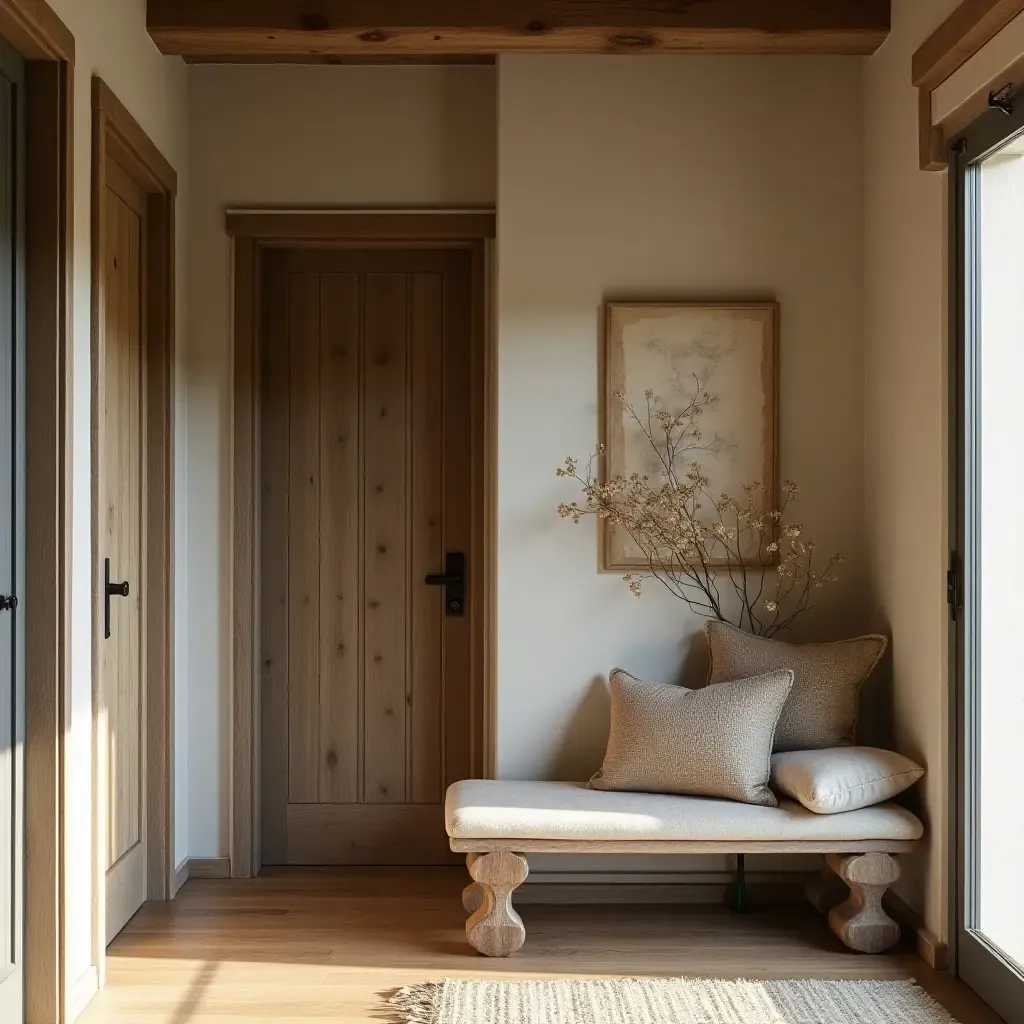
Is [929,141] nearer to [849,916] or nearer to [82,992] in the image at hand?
[849,916]

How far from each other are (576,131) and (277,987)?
260 centimetres

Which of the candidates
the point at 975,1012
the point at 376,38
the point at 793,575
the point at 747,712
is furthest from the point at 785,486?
the point at 376,38

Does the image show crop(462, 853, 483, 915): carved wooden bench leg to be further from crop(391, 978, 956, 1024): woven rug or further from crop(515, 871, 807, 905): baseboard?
crop(391, 978, 956, 1024): woven rug

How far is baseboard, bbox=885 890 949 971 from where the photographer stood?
3146 mm

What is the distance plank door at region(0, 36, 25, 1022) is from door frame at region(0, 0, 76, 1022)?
2cm

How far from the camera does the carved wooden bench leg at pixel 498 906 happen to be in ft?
10.5

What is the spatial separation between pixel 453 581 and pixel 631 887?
1.15 m

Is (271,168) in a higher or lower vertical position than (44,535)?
higher

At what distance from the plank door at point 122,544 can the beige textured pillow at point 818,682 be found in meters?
1.74

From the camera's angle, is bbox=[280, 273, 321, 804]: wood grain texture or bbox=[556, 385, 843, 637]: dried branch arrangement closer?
bbox=[556, 385, 843, 637]: dried branch arrangement

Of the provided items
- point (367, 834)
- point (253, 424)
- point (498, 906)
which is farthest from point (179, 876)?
point (253, 424)

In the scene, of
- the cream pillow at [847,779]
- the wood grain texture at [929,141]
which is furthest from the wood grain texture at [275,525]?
the wood grain texture at [929,141]

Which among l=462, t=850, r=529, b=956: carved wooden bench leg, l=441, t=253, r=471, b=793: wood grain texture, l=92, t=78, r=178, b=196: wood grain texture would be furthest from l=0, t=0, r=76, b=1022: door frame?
l=441, t=253, r=471, b=793: wood grain texture

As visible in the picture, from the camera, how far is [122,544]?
3508mm
